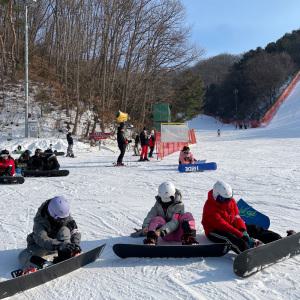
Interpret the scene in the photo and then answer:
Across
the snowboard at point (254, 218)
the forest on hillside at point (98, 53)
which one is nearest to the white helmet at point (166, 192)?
the snowboard at point (254, 218)

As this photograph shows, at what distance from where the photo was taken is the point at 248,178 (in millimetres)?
13523

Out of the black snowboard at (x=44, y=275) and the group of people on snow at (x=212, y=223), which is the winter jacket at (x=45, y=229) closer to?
the black snowboard at (x=44, y=275)

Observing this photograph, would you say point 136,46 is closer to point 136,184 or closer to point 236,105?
point 136,184

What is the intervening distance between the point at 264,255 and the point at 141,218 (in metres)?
3.36

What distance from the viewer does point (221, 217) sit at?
591cm

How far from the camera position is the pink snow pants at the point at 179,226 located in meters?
6.07

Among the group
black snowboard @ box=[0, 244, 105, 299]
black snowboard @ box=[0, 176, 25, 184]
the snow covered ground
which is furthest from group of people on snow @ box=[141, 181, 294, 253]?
black snowboard @ box=[0, 176, 25, 184]

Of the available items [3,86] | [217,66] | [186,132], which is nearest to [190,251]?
[186,132]

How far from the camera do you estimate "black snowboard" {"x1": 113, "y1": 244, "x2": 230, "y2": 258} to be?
5.62m

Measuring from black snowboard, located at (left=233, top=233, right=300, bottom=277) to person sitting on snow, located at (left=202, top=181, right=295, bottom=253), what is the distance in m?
0.20

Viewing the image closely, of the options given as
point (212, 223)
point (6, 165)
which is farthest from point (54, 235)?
point (6, 165)

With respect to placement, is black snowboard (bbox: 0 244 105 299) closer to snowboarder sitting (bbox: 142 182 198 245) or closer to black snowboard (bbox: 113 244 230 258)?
black snowboard (bbox: 113 244 230 258)

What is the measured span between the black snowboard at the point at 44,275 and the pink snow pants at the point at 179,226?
0.87 m

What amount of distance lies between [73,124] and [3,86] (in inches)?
251
